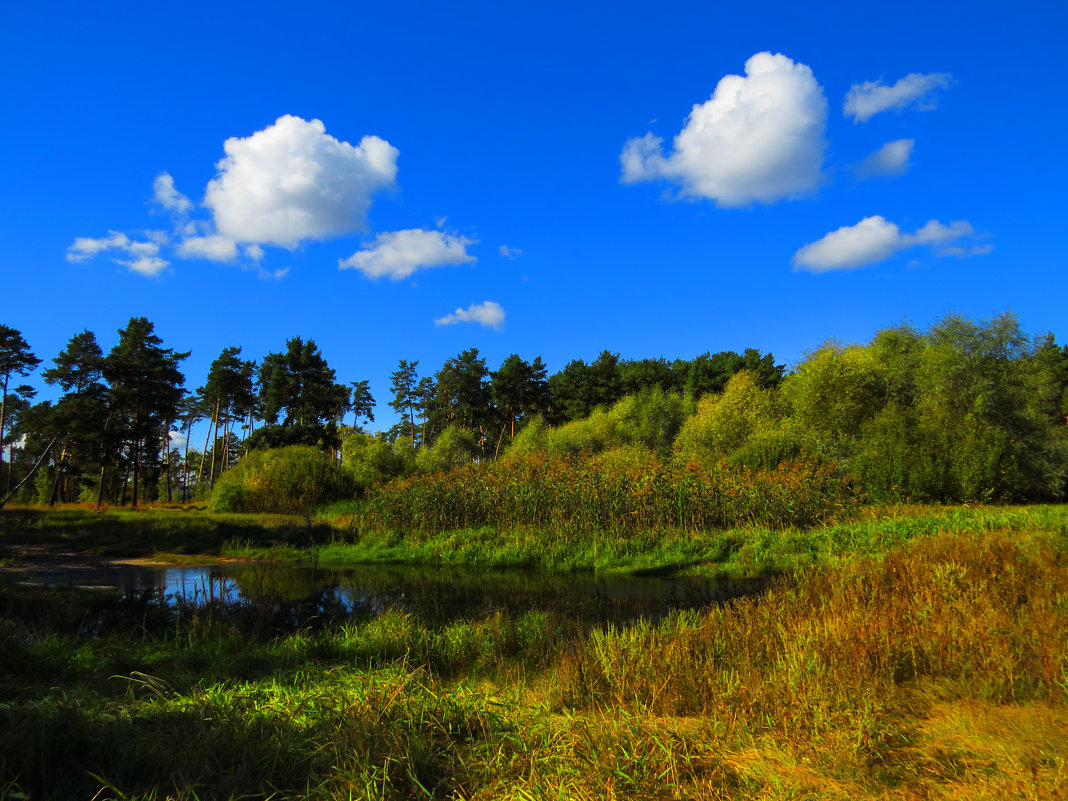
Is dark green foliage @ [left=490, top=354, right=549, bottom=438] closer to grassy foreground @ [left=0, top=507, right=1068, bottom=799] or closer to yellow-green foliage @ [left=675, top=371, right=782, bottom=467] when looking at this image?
yellow-green foliage @ [left=675, top=371, right=782, bottom=467]

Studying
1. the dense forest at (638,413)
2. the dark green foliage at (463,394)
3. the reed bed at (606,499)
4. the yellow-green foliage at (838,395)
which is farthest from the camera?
the dark green foliage at (463,394)

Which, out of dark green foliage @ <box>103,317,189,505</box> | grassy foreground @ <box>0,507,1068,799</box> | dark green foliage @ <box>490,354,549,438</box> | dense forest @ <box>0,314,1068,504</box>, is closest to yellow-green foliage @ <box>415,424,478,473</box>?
dense forest @ <box>0,314,1068,504</box>

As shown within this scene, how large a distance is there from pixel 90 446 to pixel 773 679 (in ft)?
150

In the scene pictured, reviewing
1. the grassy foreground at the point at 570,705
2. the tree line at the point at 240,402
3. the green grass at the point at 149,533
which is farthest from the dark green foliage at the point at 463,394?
the grassy foreground at the point at 570,705

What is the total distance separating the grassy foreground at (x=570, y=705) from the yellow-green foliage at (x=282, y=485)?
69.3ft

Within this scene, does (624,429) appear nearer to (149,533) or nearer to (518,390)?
(518,390)

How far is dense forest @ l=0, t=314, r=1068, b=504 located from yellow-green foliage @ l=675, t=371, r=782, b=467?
13 centimetres

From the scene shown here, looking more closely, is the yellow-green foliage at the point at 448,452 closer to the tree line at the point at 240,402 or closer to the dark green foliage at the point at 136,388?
the tree line at the point at 240,402

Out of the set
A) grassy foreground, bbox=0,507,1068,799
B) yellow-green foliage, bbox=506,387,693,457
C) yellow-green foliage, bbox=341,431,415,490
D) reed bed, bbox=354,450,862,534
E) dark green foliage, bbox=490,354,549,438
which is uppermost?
dark green foliage, bbox=490,354,549,438

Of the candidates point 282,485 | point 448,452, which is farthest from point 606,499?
point 448,452

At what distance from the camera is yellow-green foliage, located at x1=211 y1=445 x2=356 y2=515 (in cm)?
2966

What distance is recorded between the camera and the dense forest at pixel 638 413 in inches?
981

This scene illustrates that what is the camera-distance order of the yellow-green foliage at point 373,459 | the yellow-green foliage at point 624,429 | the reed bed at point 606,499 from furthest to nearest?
1. the yellow-green foliage at point 624,429
2. the yellow-green foliage at point 373,459
3. the reed bed at point 606,499

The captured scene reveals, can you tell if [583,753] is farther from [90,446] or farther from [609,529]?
[90,446]
